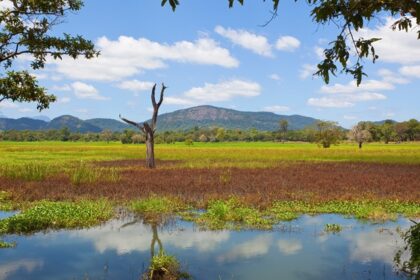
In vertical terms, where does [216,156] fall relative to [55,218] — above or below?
above

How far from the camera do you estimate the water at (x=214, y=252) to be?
10875 mm

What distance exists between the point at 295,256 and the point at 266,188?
13344 mm

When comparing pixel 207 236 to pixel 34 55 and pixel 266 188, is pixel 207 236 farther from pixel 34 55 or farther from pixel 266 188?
pixel 266 188

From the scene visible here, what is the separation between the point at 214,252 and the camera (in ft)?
41.0

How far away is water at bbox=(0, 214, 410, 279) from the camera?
1088 centimetres

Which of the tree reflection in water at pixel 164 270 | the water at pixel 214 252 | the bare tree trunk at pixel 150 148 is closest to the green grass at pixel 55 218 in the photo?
the water at pixel 214 252

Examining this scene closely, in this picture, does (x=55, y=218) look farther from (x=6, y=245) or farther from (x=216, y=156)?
(x=216, y=156)

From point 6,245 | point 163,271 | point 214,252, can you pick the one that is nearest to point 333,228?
point 214,252

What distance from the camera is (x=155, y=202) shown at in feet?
63.5

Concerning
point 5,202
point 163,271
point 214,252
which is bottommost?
point 214,252

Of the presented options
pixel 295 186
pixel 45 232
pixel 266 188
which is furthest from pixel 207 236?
pixel 295 186

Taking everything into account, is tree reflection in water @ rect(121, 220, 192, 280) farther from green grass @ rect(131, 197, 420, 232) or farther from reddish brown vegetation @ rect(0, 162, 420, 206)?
reddish brown vegetation @ rect(0, 162, 420, 206)

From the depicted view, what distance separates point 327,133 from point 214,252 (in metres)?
111

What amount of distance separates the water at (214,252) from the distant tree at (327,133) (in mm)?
101822
